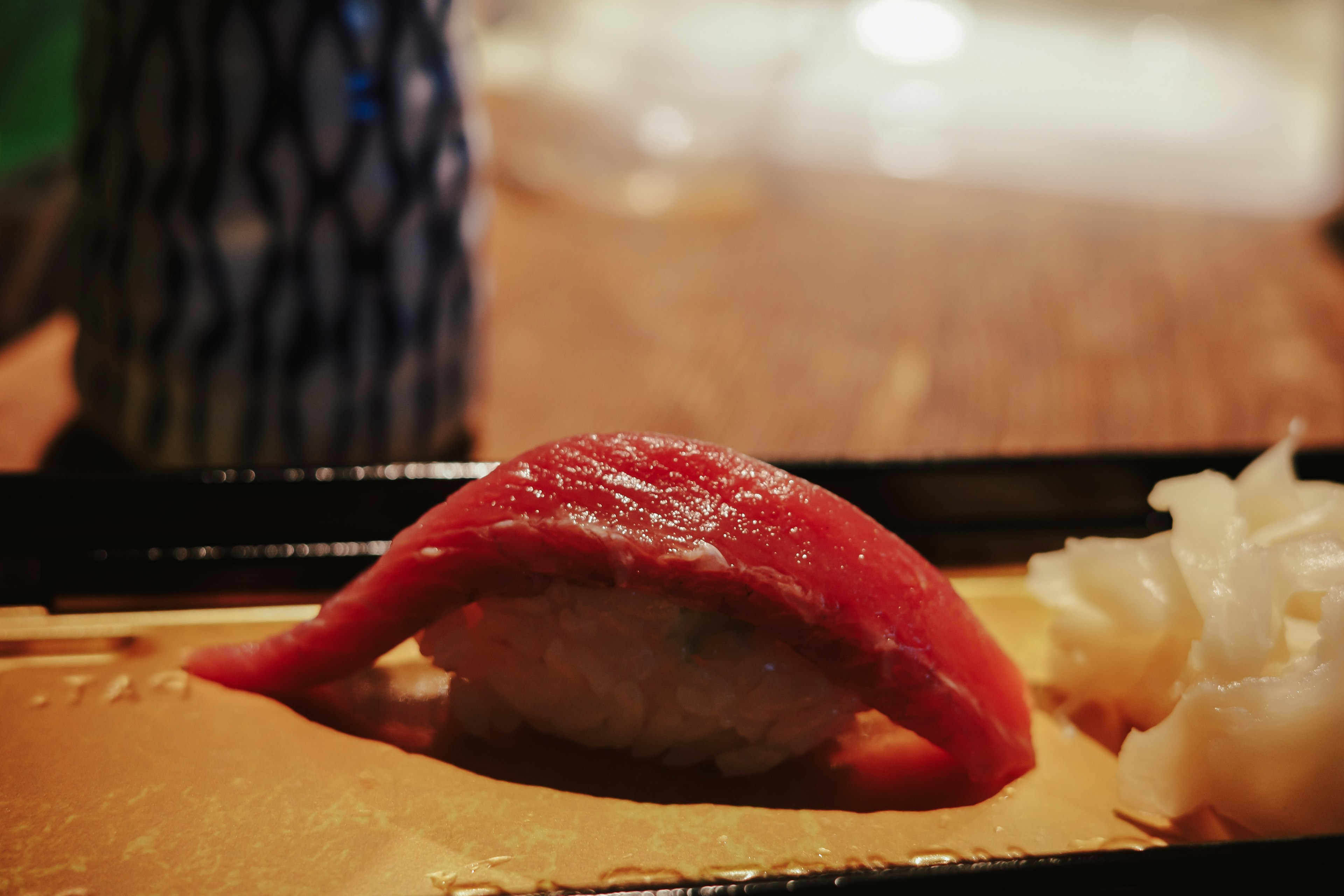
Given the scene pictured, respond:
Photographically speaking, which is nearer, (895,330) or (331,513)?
(331,513)

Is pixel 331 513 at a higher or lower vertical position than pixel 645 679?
higher

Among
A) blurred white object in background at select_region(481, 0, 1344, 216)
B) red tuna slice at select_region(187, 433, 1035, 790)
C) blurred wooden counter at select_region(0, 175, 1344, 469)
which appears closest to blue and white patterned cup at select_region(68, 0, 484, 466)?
blurred wooden counter at select_region(0, 175, 1344, 469)

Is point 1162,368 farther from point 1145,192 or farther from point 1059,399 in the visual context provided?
point 1145,192

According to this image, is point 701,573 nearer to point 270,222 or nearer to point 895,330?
point 270,222

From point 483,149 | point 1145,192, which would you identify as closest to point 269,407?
point 483,149

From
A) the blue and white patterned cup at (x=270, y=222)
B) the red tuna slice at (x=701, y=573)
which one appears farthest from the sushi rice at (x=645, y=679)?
the blue and white patterned cup at (x=270, y=222)

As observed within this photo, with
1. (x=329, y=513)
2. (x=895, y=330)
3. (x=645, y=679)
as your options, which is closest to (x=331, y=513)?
(x=329, y=513)

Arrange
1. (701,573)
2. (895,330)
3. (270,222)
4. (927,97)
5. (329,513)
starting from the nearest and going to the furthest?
(701,573) → (329,513) → (270,222) → (895,330) → (927,97)
